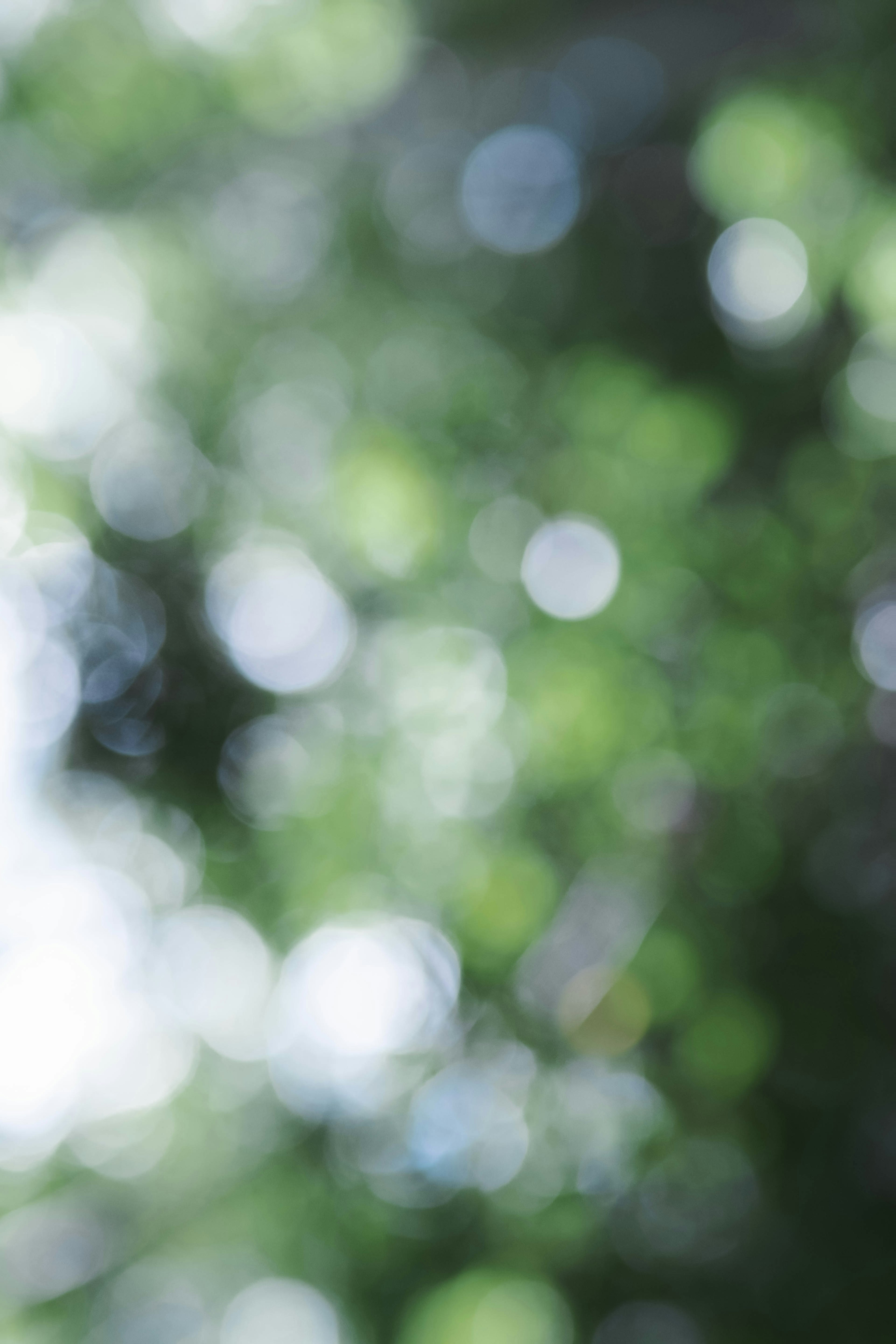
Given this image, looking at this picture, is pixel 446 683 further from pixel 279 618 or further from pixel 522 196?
pixel 522 196

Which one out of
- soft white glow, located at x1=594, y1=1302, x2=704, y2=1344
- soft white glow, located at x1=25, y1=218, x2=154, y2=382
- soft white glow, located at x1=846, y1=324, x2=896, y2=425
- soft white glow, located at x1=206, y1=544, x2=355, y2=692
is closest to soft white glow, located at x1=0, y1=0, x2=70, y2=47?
soft white glow, located at x1=25, y1=218, x2=154, y2=382

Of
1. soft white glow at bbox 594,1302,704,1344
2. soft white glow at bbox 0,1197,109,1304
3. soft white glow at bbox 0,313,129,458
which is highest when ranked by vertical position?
soft white glow at bbox 0,313,129,458

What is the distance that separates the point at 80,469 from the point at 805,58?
68 centimetres

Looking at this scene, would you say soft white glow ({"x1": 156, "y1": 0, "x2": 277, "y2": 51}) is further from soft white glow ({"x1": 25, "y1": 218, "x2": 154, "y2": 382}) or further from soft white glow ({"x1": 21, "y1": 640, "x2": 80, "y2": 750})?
soft white glow ({"x1": 21, "y1": 640, "x2": 80, "y2": 750})

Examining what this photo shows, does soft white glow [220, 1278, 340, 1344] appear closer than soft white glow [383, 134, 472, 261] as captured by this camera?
Yes

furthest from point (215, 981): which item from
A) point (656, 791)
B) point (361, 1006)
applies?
point (656, 791)

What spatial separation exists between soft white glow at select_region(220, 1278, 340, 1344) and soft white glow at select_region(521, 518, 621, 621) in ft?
1.86

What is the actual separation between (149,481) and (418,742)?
1.00ft

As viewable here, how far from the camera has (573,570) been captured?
0.83 meters

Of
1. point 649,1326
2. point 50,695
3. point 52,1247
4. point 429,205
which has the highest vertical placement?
point 429,205

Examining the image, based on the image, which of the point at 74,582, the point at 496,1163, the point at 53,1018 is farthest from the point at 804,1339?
the point at 74,582

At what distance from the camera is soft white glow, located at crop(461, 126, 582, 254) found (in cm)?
91

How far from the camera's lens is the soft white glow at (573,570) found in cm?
82

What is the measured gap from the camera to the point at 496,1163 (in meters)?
0.79
